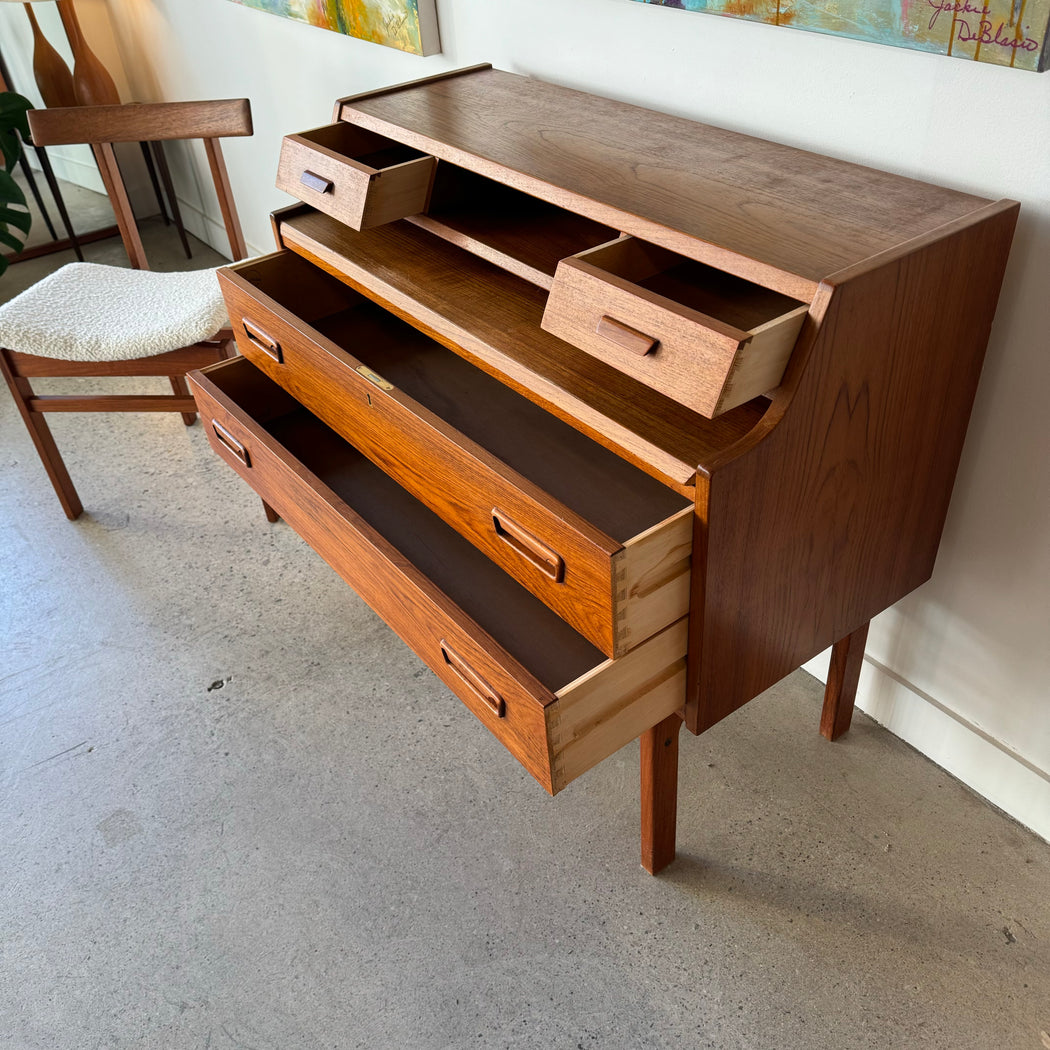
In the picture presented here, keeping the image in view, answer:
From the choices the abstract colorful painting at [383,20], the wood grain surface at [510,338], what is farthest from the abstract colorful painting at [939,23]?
the abstract colorful painting at [383,20]

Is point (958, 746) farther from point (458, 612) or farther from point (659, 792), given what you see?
point (458, 612)

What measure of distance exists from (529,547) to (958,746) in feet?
2.81

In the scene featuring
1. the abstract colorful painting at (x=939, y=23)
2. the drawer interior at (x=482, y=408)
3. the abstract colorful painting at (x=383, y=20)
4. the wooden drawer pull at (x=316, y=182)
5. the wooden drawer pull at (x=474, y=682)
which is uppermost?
the abstract colorful painting at (x=939, y=23)

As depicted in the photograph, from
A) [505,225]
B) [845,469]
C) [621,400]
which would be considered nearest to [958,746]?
[845,469]

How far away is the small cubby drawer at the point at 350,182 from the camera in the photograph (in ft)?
4.33

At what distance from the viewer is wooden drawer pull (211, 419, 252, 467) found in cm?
149

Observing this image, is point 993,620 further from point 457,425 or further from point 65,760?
point 65,760

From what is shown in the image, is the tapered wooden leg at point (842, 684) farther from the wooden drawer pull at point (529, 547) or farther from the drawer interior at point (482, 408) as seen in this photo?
the wooden drawer pull at point (529, 547)

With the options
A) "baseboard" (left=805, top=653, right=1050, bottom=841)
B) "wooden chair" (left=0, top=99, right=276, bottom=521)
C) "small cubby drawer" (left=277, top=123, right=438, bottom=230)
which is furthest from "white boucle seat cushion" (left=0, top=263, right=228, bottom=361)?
"baseboard" (left=805, top=653, right=1050, bottom=841)

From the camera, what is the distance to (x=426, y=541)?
1.36 meters

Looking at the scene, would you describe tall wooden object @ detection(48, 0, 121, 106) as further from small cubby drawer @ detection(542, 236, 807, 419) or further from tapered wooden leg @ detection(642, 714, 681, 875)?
tapered wooden leg @ detection(642, 714, 681, 875)

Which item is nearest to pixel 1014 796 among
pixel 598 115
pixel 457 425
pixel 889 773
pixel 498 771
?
pixel 889 773

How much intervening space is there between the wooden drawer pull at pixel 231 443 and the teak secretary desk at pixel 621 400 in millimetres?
10

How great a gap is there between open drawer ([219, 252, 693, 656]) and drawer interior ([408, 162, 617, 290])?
194 mm
